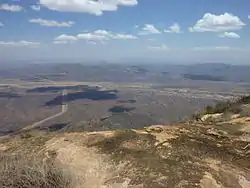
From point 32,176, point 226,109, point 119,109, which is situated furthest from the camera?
point 119,109

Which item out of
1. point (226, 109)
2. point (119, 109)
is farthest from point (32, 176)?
point (119, 109)

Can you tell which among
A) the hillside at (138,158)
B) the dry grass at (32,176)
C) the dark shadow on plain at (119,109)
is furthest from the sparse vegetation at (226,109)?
the dark shadow on plain at (119,109)

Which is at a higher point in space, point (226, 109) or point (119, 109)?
point (226, 109)

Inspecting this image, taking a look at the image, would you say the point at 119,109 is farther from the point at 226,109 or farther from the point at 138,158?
the point at 138,158

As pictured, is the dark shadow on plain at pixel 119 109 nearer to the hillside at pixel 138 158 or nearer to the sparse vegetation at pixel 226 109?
the sparse vegetation at pixel 226 109

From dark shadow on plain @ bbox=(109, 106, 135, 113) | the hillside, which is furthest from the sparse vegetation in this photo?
dark shadow on plain @ bbox=(109, 106, 135, 113)

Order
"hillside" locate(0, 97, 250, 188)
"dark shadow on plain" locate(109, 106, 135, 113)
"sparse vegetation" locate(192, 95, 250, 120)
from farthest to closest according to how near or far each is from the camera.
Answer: "dark shadow on plain" locate(109, 106, 135, 113), "sparse vegetation" locate(192, 95, 250, 120), "hillside" locate(0, 97, 250, 188)

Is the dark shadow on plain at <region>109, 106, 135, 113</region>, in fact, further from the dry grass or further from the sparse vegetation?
the dry grass

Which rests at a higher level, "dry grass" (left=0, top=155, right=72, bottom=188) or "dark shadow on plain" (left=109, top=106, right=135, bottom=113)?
"dry grass" (left=0, top=155, right=72, bottom=188)
